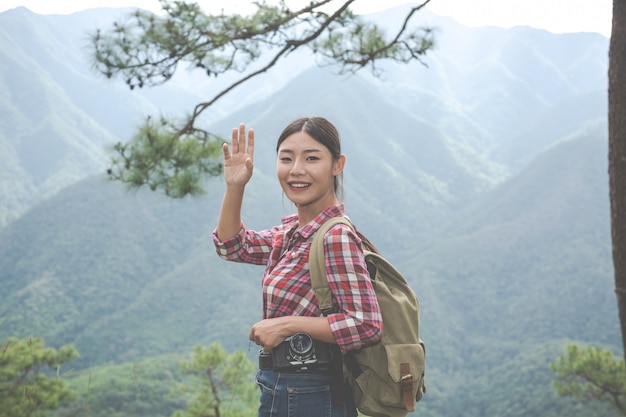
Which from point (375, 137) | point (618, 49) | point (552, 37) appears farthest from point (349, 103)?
point (618, 49)

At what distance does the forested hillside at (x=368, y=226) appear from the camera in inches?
1529

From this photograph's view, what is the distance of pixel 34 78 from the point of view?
74938 mm

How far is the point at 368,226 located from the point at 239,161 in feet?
206

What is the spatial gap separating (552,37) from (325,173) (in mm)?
120624

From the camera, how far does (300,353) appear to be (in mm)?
1056

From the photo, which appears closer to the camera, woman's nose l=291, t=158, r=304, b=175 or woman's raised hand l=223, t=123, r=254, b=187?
woman's nose l=291, t=158, r=304, b=175

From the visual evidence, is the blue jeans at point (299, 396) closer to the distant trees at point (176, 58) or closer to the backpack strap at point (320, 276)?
the backpack strap at point (320, 276)

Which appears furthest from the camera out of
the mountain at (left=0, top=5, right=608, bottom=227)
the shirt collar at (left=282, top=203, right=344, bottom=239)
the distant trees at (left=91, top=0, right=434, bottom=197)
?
the mountain at (left=0, top=5, right=608, bottom=227)

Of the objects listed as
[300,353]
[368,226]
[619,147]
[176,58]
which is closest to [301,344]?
[300,353]

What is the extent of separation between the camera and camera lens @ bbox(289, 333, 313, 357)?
3.46ft

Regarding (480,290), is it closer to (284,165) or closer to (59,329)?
(59,329)

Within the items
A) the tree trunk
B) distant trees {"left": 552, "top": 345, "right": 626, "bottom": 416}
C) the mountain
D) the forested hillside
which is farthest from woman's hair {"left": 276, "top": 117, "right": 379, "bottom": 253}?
the mountain

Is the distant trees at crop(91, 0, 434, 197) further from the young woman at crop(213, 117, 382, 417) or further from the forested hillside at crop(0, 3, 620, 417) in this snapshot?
the young woman at crop(213, 117, 382, 417)

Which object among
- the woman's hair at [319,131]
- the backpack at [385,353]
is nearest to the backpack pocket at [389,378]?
the backpack at [385,353]
